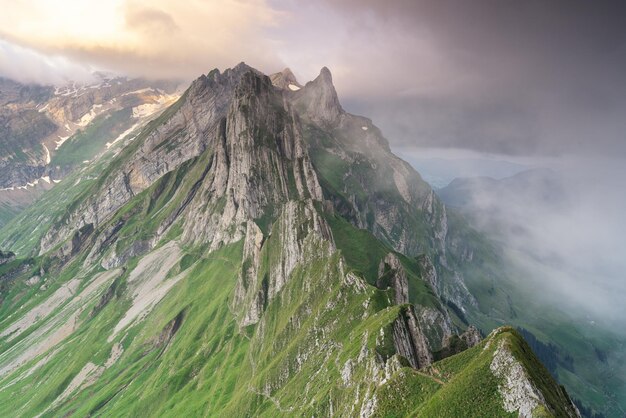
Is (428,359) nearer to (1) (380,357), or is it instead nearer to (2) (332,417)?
(1) (380,357)

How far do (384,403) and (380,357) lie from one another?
19.5 metres

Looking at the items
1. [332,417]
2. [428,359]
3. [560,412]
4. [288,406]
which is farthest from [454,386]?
[288,406]

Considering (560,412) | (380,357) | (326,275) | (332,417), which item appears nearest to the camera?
(560,412)

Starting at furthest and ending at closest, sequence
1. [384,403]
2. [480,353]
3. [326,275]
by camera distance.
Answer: [326,275] < [384,403] < [480,353]

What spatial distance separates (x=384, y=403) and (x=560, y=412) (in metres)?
27.0

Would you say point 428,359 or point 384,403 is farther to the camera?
point 428,359

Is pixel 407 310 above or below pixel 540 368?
below

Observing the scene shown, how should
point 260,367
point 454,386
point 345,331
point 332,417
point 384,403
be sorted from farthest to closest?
point 260,367
point 345,331
point 332,417
point 384,403
point 454,386

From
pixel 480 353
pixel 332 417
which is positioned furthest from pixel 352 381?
pixel 480 353

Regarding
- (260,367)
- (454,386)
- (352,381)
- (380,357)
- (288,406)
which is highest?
(454,386)

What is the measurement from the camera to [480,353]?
7131cm

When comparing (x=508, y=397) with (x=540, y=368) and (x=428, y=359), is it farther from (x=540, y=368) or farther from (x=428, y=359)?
(x=428, y=359)

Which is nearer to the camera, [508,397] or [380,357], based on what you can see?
[508,397]

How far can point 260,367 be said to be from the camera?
19888 centimetres
